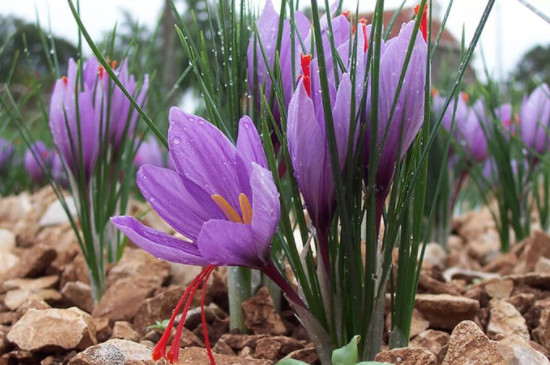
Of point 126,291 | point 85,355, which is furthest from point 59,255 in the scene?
point 85,355

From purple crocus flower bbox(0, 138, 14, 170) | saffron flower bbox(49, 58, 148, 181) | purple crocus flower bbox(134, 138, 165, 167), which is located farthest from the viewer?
purple crocus flower bbox(0, 138, 14, 170)

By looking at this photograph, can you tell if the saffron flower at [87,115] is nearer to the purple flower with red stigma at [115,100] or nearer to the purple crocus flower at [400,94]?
the purple flower with red stigma at [115,100]

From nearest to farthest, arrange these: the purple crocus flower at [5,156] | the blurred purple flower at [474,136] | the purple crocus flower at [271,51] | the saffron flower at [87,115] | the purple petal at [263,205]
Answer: the purple petal at [263,205] → the purple crocus flower at [271,51] → the saffron flower at [87,115] → the blurred purple flower at [474,136] → the purple crocus flower at [5,156]

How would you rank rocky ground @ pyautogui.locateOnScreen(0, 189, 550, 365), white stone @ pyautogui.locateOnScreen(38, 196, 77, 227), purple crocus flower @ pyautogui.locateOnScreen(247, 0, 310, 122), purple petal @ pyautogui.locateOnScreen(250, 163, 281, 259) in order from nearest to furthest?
1. purple petal @ pyautogui.locateOnScreen(250, 163, 281, 259)
2. rocky ground @ pyautogui.locateOnScreen(0, 189, 550, 365)
3. purple crocus flower @ pyautogui.locateOnScreen(247, 0, 310, 122)
4. white stone @ pyautogui.locateOnScreen(38, 196, 77, 227)

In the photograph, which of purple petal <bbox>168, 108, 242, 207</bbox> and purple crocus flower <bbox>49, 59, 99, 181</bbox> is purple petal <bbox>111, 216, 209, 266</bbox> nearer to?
purple petal <bbox>168, 108, 242, 207</bbox>

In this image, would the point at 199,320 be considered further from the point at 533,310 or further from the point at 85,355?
the point at 533,310

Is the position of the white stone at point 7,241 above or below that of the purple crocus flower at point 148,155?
below

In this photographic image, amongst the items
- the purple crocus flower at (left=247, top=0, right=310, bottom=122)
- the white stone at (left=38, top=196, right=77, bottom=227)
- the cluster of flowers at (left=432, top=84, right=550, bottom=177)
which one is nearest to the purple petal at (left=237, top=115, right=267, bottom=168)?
the purple crocus flower at (left=247, top=0, right=310, bottom=122)

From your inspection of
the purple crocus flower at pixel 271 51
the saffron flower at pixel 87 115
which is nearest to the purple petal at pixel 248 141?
the purple crocus flower at pixel 271 51
